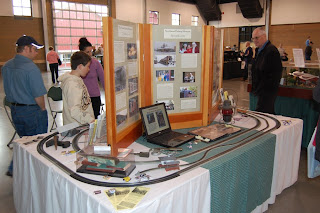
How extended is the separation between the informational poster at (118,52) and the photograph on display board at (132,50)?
0.11 metres

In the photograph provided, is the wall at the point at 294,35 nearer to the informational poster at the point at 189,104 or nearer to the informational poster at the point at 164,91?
the informational poster at the point at 189,104

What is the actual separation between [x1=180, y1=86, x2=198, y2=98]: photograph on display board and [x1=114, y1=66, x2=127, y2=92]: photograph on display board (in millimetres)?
659

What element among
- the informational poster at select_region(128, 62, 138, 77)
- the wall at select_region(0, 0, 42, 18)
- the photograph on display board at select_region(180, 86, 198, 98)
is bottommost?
the photograph on display board at select_region(180, 86, 198, 98)

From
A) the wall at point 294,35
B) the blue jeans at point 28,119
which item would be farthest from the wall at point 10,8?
the blue jeans at point 28,119

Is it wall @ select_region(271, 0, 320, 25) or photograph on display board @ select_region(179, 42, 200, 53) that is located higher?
wall @ select_region(271, 0, 320, 25)

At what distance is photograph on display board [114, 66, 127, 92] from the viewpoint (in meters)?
1.77

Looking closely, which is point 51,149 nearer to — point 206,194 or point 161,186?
point 161,186

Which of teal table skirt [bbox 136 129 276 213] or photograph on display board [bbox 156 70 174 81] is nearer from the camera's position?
teal table skirt [bbox 136 129 276 213]

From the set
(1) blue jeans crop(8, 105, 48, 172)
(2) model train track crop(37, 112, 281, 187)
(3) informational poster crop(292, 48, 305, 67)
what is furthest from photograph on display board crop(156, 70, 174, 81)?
(3) informational poster crop(292, 48, 305, 67)

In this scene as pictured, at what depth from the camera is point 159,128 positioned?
2188 millimetres

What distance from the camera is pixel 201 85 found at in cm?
249

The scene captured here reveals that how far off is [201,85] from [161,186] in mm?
1284

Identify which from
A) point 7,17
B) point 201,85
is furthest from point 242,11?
point 201,85

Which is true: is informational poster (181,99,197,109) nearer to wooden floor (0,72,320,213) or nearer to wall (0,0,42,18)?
wooden floor (0,72,320,213)
